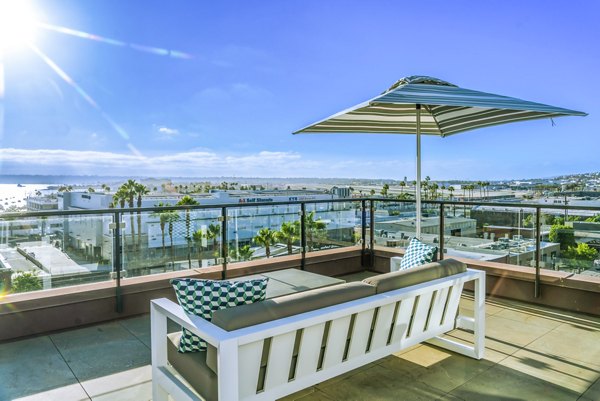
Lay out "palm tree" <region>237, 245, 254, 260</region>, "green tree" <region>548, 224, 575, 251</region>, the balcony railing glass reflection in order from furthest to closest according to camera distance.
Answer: "palm tree" <region>237, 245, 254, 260</region> < "green tree" <region>548, 224, 575, 251</region> < the balcony railing glass reflection

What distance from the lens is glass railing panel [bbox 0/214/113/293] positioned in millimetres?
3748

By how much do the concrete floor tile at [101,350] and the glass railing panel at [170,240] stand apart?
2.39 feet

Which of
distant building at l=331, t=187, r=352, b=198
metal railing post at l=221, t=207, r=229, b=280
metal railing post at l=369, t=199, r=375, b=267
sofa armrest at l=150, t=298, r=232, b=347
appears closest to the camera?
sofa armrest at l=150, t=298, r=232, b=347

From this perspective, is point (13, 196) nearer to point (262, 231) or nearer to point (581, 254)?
point (262, 231)

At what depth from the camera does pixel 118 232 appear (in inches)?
166

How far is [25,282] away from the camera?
386cm

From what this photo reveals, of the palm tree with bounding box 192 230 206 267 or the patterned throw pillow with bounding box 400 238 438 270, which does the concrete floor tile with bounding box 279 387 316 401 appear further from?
the palm tree with bounding box 192 230 206 267

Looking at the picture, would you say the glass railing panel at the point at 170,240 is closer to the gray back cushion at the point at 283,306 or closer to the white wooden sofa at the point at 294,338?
the white wooden sofa at the point at 294,338

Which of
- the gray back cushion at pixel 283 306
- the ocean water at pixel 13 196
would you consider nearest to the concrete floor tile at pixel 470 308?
the gray back cushion at pixel 283 306

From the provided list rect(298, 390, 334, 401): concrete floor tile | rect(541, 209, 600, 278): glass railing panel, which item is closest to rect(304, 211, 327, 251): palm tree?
rect(541, 209, 600, 278): glass railing panel

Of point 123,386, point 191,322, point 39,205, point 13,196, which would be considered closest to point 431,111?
point 191,322

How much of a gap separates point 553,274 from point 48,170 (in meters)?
56.9

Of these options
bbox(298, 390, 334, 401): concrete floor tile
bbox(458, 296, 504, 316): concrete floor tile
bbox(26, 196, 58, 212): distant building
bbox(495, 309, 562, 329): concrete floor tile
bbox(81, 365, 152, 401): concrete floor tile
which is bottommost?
bbox(298, 390, 334, 401): concrete floor tile

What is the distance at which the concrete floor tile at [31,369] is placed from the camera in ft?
8.70
